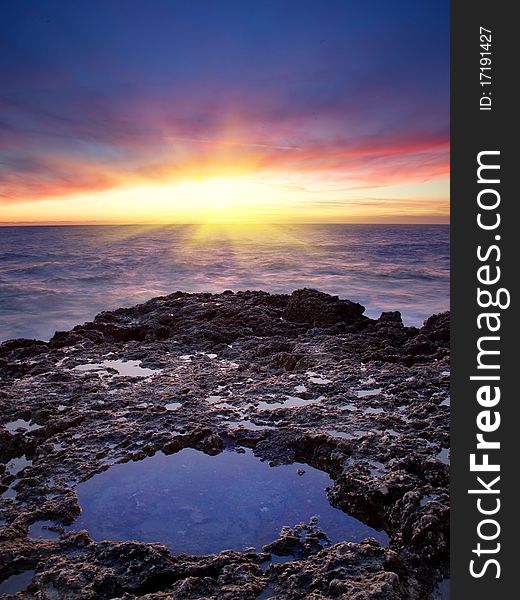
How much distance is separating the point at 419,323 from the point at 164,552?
444 inches

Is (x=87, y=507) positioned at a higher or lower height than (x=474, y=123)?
lower

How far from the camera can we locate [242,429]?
455cm

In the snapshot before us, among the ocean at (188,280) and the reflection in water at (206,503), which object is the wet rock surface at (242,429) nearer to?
the reflection in water at (206,503)

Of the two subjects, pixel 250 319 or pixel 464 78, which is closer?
pixel 464 78

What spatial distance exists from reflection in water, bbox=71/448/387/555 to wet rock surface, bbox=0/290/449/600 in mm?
134

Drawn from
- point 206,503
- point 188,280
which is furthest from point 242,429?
point 188,280

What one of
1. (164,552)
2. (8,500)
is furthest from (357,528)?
(8,500)

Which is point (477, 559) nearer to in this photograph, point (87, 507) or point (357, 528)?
point (357, 528)

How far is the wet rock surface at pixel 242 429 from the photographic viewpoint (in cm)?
275

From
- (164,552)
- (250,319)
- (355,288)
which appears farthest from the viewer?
(355,288)

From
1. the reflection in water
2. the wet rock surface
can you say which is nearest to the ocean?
the wet rock surface

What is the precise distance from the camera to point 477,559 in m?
2.22

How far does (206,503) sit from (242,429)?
112 centimetres

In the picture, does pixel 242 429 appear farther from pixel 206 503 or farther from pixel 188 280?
pixel 188 280
